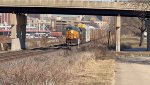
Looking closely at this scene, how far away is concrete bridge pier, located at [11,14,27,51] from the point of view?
66894mm

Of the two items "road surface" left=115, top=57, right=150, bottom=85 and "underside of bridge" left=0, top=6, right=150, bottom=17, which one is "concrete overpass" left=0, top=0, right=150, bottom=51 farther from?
"road surface" left=115, top=57, right=150, bottom=85

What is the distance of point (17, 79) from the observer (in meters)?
12.2

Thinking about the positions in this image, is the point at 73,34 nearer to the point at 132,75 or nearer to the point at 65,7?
the point at 65,7

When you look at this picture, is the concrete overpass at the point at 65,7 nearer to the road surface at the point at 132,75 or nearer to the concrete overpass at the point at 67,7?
the concrete overpass at the point at 67,7

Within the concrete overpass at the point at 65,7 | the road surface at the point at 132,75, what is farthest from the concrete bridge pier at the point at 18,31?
the road surface at the point at 132,75

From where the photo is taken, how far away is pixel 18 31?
71.6 metres

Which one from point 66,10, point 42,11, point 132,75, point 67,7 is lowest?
point 132,75

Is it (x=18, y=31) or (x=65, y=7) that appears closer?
(x=65, y=7)

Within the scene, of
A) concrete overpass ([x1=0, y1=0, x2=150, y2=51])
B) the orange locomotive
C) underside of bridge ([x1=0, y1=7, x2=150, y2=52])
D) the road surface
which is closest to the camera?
the road surface

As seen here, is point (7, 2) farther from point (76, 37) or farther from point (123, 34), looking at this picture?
point (123, 34)

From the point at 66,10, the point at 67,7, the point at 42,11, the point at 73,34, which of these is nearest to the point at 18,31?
the point at 42,11

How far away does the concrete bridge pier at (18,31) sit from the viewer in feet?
219

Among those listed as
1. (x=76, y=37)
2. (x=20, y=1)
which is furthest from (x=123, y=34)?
(x=20, y=1)

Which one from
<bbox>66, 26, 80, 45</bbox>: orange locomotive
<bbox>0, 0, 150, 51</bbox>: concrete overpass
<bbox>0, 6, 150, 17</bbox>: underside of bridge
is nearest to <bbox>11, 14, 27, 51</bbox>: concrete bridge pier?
<bbox>0, 0, 150, 51</bbox>: concrete overpass
